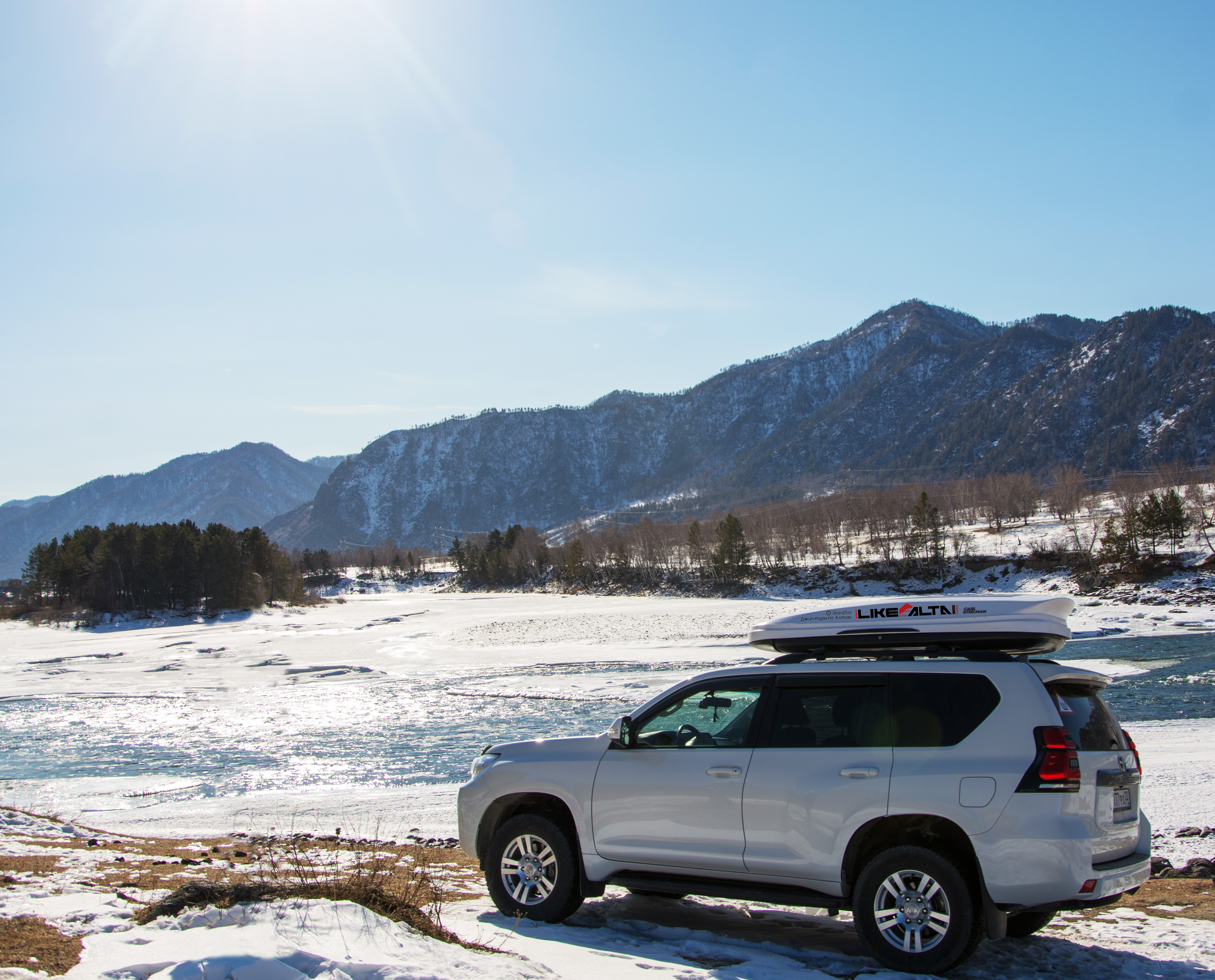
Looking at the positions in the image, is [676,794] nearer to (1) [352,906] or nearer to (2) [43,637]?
(1) [352,906]

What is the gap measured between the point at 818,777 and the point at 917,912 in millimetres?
1019

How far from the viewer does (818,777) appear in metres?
5.72

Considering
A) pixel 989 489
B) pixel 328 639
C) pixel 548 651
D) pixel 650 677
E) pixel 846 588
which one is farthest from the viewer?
pixel 989 489

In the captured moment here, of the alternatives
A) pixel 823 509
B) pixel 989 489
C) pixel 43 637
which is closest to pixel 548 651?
pixel 43 637

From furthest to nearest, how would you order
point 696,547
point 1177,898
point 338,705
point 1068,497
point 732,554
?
point 696,547 → point 1068,497 → point 732,554 → point 338,705 → point 1177,898

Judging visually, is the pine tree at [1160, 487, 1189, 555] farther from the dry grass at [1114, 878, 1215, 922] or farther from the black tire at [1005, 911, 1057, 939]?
the black tire at [1005, 911, 1057, 939]

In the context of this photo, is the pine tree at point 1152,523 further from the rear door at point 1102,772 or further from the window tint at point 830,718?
the window tint at point 830,718

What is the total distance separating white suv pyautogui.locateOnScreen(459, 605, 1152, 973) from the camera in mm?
5223

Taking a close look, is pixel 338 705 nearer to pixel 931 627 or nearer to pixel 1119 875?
pixel 931 627

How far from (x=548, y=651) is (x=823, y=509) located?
9864cm

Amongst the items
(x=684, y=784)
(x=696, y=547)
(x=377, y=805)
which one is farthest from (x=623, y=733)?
(x=696, y=547)

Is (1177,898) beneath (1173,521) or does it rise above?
beneath

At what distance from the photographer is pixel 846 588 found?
9406 cm

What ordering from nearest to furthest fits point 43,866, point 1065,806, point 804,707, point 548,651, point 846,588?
point 1065,806, point 804,707, point 43,866, point 548,651, point 846,588
